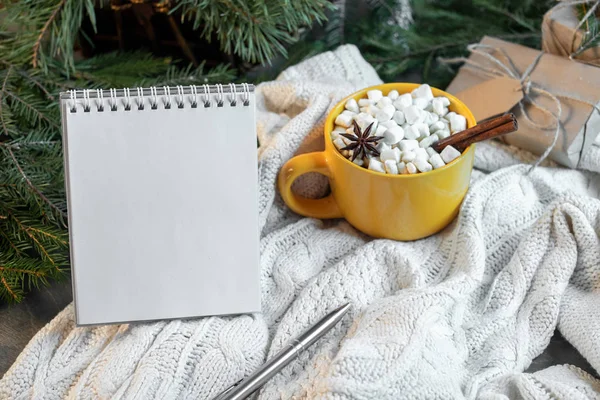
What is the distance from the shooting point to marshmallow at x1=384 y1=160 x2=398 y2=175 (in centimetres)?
70

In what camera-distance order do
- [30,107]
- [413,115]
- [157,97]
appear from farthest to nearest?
[30,107] → [413,115] → [157,97]

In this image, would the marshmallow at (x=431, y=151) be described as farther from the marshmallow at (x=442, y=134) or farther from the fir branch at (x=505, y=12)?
the fir branch at (x=505, y=12)

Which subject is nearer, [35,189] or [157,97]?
[157,97]

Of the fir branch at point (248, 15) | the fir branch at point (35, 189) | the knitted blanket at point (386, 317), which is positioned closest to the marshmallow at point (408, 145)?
the knitted blanket at point (386, 317)

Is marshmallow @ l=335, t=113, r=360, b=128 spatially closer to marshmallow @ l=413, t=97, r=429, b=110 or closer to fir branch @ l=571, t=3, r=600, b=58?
marshmallow @ l=413, t=97, r=429, b=110

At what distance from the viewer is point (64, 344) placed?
68 cm

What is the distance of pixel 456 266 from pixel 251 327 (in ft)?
Answer: 0.73

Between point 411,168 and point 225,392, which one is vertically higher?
point 411,168

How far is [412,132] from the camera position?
0.72m

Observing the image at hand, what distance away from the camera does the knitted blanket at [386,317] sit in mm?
624

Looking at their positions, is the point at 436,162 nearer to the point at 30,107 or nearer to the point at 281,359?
the point at 281,359

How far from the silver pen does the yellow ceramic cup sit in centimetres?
11

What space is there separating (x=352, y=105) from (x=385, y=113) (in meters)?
0.05

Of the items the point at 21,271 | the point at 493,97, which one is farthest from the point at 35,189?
the point at 493,97
